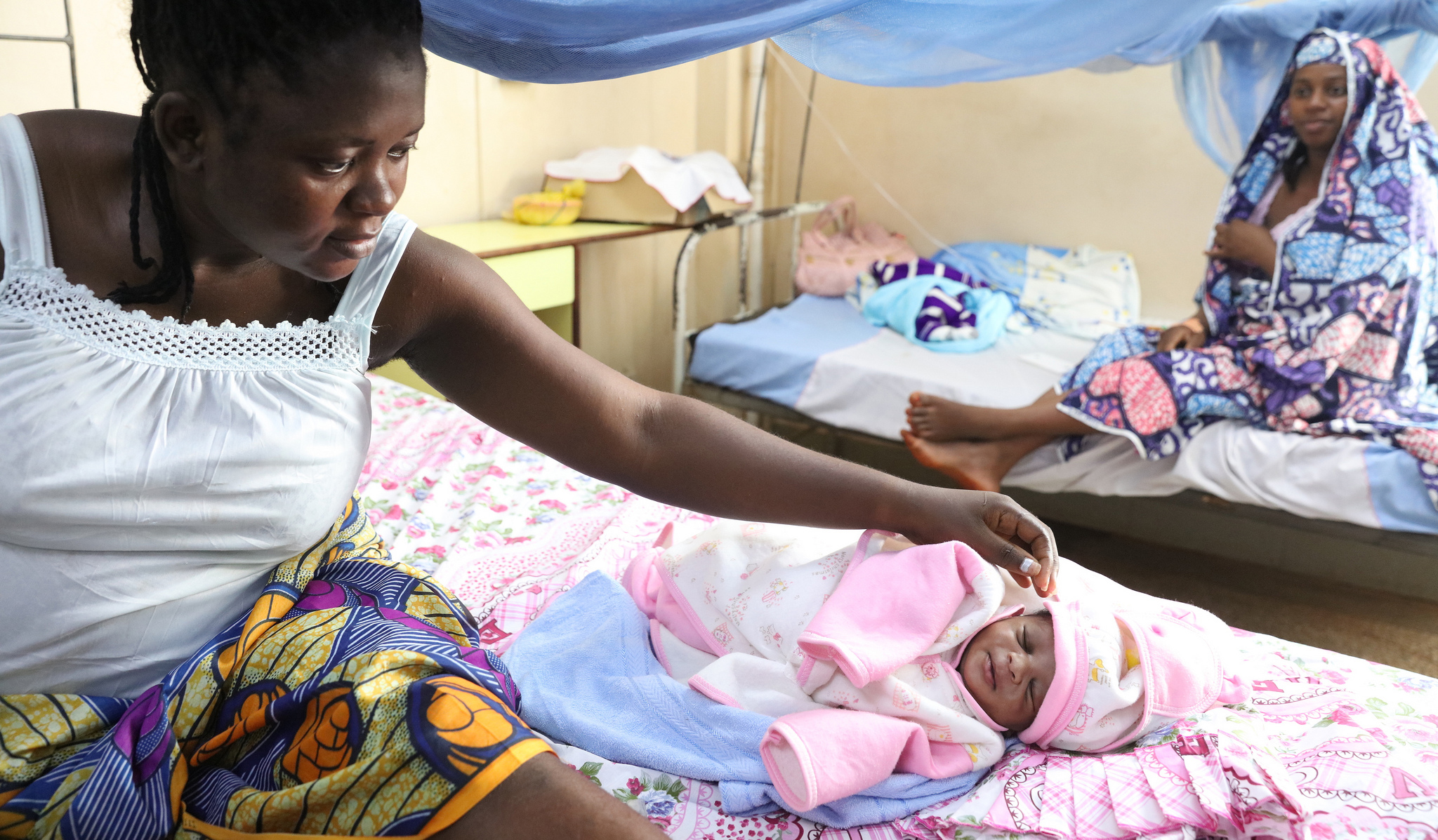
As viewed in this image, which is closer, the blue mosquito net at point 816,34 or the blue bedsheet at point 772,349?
the blue mosquito net at point 816,34

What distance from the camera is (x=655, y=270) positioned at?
420 centimetres

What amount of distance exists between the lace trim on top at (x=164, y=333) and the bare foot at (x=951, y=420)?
79.3 inches

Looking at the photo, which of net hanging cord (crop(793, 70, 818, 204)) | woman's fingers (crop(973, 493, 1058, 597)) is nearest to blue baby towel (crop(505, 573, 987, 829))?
woman's fingers (crop(973, 493, 1058, 597))

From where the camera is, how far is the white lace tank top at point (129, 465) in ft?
2.64

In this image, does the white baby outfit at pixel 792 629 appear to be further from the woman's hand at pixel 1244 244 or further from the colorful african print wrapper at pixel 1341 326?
the woman's hand at pixel 1244 244

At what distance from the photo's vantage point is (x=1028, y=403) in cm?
276

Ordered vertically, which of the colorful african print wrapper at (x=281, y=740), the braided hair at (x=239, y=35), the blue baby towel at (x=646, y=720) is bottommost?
the blue baby towel at (x=646, y=720)

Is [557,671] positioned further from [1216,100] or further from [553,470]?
[1216,100]

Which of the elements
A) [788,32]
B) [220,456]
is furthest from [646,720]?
[788,32]

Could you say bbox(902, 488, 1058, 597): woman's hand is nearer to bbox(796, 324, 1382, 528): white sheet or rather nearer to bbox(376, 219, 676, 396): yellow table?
bbox(796, 324, 1382, 528): white sheet

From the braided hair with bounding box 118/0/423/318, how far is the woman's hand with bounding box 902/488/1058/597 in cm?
78

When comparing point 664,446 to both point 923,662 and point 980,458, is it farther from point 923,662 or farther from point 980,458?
point 980,458

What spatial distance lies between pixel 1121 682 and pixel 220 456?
968 millimetres

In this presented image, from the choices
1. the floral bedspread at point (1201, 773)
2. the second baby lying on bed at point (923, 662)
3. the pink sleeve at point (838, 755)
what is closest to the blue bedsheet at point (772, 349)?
the floral bedspread at point (1201, 773)
